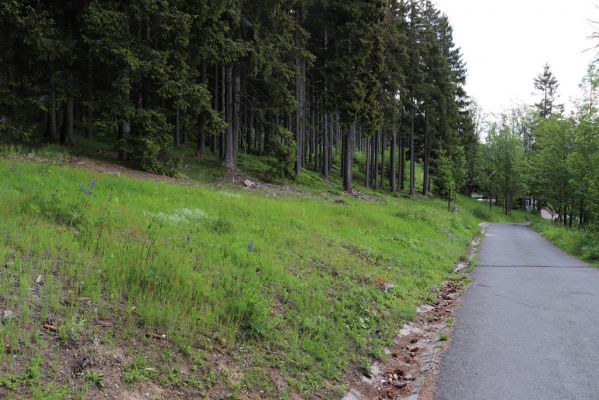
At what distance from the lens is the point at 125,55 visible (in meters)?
14.0

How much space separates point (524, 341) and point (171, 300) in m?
5.09

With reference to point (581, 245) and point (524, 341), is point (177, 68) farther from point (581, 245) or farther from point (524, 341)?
point (581, 245)

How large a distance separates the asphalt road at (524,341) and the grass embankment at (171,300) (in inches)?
42.5

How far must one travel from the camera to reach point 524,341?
6.25 m

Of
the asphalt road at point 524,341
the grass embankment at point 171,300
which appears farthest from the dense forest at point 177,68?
the asphalt road at point 524,341

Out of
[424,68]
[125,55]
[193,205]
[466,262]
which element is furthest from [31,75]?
[424,68]

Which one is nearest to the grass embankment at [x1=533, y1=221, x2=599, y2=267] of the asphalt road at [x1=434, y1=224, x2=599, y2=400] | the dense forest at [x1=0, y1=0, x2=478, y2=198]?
the asphalt road at [x1=434, y1=224, x2=599, y2=400]

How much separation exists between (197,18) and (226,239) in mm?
11866

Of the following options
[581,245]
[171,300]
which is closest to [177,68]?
[171,300]

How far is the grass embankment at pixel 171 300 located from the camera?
3580mm

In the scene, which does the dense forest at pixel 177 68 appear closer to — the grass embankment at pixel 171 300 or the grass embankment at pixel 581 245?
the grass embankment at pixel 171 300

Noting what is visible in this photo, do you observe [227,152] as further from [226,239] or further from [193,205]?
[226,239]

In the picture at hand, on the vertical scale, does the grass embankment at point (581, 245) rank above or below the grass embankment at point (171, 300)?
below

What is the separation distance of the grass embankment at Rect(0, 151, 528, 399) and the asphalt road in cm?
108
